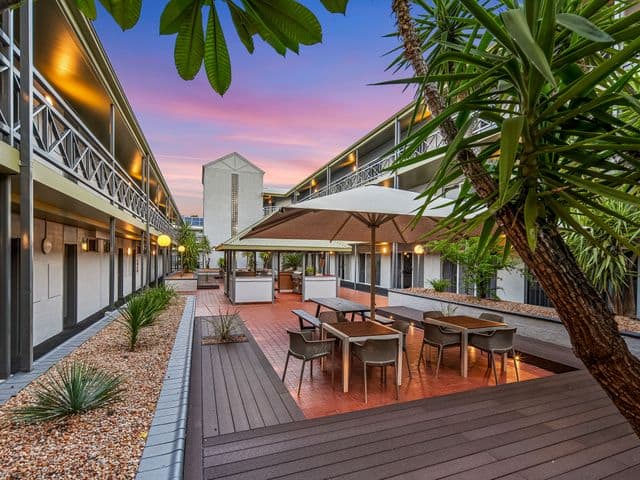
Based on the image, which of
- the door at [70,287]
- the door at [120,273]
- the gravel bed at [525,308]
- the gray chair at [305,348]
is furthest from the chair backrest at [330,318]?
the door at [120,273]

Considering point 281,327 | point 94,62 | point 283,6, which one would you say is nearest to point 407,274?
point 281,327

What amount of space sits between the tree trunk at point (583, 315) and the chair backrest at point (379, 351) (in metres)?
3.77

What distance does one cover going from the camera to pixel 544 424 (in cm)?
337

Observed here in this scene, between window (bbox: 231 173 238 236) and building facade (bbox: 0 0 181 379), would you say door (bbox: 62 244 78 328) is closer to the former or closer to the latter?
building facade (bbox: 0 0 181 379)

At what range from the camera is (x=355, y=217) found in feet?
19.9

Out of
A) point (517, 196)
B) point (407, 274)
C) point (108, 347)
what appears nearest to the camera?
point (517, 196)

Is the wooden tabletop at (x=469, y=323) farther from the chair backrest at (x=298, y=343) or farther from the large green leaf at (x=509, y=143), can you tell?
the large green leaf at (x=509, y=143)

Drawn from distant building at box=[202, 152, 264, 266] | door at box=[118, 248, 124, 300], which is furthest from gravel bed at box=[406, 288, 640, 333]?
distant building at box=[202, 152, 264, 266]

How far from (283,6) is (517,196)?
106cm

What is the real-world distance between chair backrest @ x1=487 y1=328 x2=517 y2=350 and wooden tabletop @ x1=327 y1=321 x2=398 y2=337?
5.06ft

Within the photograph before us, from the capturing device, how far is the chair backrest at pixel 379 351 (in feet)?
15.5

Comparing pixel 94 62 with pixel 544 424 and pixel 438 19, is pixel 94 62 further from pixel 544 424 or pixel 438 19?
pixel 544 424

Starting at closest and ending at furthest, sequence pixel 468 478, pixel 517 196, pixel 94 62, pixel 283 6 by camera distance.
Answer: pixel 283 6
pixel 517 196
pixel 468 478
pixel 94 62

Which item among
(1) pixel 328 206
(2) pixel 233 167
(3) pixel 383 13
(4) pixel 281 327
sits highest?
(2) pixel 233 167
